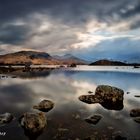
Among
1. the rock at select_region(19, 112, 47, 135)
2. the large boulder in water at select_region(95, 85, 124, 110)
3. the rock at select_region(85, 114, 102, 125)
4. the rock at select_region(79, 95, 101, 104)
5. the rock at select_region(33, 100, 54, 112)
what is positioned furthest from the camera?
the rock at select_region(79, 95, 101, 104)

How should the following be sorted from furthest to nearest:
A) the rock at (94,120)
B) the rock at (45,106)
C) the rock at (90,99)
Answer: the rock at (90,99) < the rock at (45,106) < the rock at (94,120)

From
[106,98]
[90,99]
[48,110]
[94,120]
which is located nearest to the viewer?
[94,120]

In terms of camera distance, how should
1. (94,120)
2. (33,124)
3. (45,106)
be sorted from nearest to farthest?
(33,124) → (94,120) → (45,106)

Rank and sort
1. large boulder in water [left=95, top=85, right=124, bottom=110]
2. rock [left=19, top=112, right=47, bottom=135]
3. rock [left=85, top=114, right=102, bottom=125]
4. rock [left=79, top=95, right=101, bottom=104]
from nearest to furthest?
rock [left=19, top=112, right=47, bottom=135]
rock [left=85, top=114, right=102, bottom=125]
large boulder in water [left=95, top=85, right=124, bottom=110]
rock [left=79, top=95, right=101, bottom=104]

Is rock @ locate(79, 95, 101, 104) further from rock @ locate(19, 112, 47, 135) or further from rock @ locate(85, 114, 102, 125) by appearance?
rock @ locate(19, 112, 47, 135)

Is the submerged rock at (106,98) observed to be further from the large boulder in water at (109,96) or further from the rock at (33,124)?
the rock at (33,124)


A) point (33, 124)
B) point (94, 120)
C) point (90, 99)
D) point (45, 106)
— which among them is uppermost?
point (33, 124)

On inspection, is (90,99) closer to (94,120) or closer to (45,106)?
(45,106)

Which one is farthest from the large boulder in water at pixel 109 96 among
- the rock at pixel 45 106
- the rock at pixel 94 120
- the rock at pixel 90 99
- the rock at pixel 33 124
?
the rock at pixel 33 124

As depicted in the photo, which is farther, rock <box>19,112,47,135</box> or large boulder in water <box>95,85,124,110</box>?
large boulder in water <box>95,85,124,110</box>

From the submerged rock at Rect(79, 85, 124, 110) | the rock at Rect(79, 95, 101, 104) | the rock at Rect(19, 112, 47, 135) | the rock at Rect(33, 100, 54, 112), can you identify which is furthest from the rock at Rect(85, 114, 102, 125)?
the rock at Rect(79, 95, 101, 104)

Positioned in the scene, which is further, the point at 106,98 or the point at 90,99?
the point at 106,98

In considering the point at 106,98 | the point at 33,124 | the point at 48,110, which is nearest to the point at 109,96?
the point at 106,98

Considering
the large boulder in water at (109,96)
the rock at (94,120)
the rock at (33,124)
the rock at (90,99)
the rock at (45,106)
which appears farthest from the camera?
the rock at (90,99)
